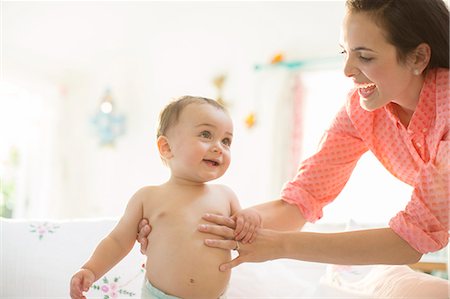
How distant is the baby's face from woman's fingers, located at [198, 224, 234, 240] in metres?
0.14

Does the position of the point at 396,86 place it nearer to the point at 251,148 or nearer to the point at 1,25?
the point at 251,148

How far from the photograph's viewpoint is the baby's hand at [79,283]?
1338 mm

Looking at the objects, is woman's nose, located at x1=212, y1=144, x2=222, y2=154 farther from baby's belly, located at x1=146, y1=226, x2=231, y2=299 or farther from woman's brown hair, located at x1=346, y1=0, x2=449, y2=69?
woman's brown hair, located at x1=346, y1=0, x2=449, y2=69

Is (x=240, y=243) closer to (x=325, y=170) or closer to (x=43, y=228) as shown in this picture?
(x=325, y=170)

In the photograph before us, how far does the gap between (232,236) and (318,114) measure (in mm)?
3063

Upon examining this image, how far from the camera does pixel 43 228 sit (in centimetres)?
199

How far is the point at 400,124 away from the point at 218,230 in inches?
23.2

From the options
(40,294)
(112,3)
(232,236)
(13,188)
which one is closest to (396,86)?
(232,236)

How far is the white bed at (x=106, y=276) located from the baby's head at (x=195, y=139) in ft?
1.68

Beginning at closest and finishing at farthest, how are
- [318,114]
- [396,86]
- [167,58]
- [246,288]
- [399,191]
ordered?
[396,86] → [246,288] → [399,191] → [318,114] → [167,58]

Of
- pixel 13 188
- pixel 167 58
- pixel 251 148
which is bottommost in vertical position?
pixel 13 188

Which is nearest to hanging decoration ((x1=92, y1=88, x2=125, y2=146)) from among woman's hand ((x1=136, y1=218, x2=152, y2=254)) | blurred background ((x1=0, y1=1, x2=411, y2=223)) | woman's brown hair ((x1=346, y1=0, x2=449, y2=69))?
blurred background ((x1=0, y1=1, x2=411, y2=223))

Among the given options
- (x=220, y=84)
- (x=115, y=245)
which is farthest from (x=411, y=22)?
(x=220, y=84)

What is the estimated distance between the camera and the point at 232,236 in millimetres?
1411
